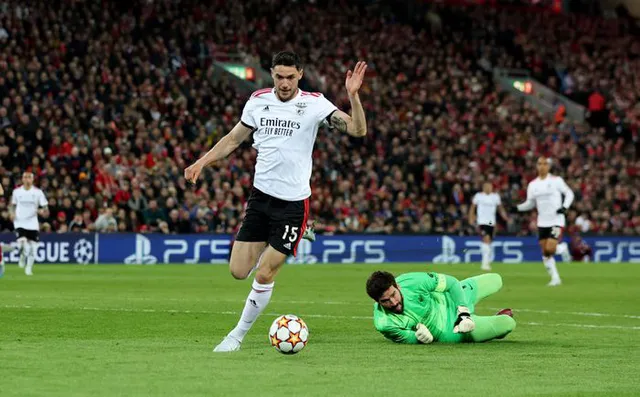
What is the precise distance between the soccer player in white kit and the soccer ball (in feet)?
1.42

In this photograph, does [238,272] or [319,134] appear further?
[319,134]

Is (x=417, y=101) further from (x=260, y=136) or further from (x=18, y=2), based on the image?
(x=260, y=136)

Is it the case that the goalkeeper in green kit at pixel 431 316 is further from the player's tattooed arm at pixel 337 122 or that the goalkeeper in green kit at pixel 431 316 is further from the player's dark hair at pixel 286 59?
the player's dark hair at pixel 286 59

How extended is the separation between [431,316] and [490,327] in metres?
0.61

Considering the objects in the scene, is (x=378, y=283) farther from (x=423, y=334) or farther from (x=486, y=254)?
(x=486, y=254)

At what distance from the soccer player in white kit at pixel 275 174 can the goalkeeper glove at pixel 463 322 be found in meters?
1.68

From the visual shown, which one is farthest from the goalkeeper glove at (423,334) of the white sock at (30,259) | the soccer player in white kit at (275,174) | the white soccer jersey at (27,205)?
the white soccer jersey at (27,205)

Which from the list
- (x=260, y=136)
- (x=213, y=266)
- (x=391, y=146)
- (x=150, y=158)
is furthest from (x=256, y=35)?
(x=260, y=136)

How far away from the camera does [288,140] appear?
11.4 metres

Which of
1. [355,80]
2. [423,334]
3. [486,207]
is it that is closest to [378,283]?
[423,334]

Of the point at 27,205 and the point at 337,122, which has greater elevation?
the point at 337,122

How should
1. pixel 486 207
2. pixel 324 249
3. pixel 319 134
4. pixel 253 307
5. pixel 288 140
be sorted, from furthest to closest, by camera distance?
pixel 319 134 → pixel 324 249 → pixel 486 207 → pixel 288 140 → pixel 253 307

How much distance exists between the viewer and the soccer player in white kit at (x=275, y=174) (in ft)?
36.9

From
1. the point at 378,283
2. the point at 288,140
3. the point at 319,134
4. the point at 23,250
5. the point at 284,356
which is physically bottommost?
the point at 23,250
